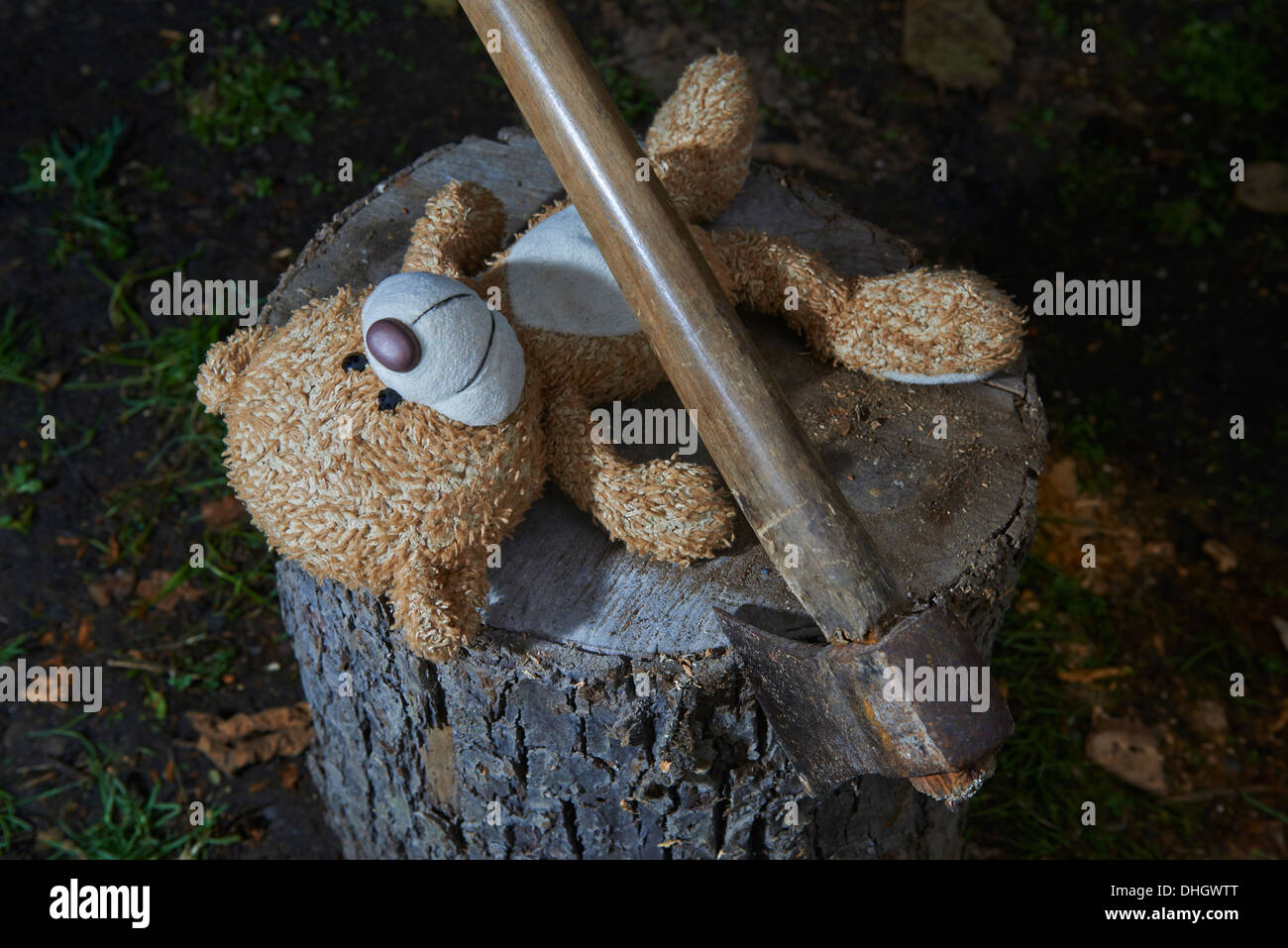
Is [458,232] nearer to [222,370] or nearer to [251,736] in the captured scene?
[222,370]

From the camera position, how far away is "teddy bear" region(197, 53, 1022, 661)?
152cm

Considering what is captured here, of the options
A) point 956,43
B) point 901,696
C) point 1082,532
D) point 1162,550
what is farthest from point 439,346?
point 956,43

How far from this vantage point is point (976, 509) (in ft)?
5.92

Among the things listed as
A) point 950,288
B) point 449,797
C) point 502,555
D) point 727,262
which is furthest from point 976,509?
point 449,797

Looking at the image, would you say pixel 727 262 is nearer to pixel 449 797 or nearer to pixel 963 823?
pixel 449 797

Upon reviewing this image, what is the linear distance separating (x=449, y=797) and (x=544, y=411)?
2.68 feet

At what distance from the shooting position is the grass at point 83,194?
135 inches

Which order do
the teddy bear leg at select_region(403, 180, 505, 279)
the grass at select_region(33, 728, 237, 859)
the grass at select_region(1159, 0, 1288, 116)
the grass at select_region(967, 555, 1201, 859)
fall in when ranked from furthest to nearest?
the grass at select_region(1159, 0, 1288, 116), the grass at select_region(967, 555, 1201, 859), the grass at select_region(33, 728, 237, 859), the teddy bear leg at select_region(403, 180, 505, 279)

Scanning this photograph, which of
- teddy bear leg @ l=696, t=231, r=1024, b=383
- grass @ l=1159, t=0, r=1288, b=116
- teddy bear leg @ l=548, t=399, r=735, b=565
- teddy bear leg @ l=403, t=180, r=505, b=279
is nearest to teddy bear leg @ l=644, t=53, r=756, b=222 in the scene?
teddy bear leg @ l=696, t=231, r=1024, b=383

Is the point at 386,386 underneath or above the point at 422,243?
underneath

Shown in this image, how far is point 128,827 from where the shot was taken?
8.64ft

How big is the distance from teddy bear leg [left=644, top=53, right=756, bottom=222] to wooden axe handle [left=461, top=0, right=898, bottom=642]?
0.55m

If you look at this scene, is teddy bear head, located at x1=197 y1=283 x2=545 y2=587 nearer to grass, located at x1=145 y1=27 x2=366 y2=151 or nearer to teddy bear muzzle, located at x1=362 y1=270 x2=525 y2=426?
teddy bear muzzle, located at x1=362 y1=270 x2=525 y2=426

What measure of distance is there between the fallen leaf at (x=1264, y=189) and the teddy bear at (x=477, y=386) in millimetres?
2473
